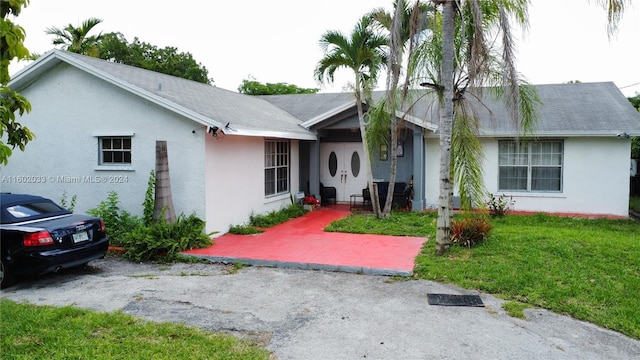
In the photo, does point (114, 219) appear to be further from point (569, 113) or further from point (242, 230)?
point (569, 113)

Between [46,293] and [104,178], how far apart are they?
4.50 m

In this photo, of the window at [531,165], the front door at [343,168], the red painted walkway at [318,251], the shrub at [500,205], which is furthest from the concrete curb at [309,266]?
the front door at [343,168]

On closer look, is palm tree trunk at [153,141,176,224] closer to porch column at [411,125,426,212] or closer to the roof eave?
the roof eave

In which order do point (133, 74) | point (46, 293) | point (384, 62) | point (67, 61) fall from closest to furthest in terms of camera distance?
point (46, 293), point (67, 61), point (133, 74), point (384, 62)

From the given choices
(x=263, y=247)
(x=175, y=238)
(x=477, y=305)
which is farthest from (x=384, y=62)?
(x=477, y=305)

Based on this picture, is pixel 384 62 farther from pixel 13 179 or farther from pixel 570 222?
pixel 13 179

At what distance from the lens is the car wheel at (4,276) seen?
710cm

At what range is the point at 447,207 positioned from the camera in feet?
29.0

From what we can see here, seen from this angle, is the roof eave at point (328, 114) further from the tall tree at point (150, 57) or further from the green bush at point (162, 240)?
the tall tree at point (150, 57)

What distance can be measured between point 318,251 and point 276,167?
5.19 meters

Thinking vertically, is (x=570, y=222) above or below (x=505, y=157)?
below

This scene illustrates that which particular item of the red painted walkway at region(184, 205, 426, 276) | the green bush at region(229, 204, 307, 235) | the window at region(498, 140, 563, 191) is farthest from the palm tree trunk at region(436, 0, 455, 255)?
the window at region(498, 140, 563, 191)

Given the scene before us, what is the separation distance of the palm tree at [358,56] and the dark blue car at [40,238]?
7366 millimetres

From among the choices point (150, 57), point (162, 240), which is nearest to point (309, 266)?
point (162, 240)
